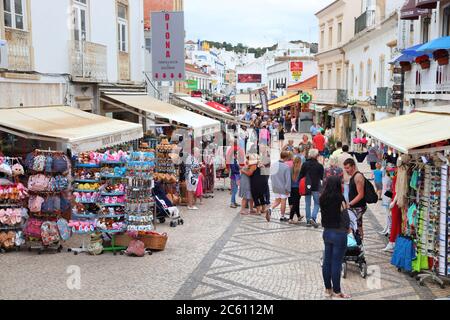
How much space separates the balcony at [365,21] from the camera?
88.3ft

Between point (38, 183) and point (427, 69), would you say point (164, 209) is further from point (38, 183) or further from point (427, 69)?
point (427, 69)

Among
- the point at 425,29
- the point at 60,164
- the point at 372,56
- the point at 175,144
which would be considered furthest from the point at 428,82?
the point at 372,56

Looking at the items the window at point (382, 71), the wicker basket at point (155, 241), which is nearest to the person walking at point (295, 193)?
the wicker basket at point (155, 241)

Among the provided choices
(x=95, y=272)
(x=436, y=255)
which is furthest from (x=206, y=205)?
(x=436, y=255)

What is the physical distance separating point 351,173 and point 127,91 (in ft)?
36.9

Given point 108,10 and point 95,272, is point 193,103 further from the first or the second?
point 95,272

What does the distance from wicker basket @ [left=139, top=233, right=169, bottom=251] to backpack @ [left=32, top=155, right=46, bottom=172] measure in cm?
216

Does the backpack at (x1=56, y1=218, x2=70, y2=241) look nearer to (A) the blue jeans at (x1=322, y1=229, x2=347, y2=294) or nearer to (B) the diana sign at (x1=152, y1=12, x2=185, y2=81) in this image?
(A) the blue jeans at (x1=322, y1=229, x2=347, y2=294)

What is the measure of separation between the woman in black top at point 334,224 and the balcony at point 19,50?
7.65 metres

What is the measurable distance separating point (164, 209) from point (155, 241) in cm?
239

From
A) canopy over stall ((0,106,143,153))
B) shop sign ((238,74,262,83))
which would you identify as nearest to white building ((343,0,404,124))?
canopy over stall ((0,106,143,153))

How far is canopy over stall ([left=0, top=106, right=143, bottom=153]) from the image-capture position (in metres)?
9.82

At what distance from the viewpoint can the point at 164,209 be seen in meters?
12.2

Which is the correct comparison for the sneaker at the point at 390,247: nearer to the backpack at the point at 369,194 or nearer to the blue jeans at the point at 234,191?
the backpack at the point at 369,194
